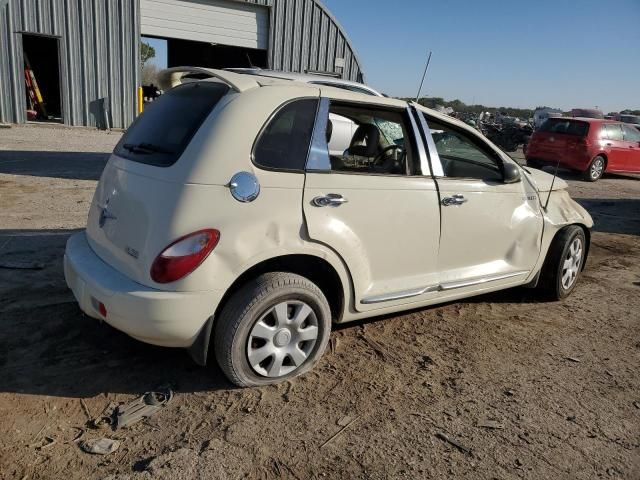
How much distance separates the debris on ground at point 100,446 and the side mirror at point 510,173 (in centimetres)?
310

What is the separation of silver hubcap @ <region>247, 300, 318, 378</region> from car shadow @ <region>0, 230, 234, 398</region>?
0.28 meters

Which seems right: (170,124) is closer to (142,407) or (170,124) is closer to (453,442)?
(142,407)

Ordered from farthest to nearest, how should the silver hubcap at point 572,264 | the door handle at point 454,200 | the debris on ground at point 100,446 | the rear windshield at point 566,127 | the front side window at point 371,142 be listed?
the rear windshield at point 566,127 < the silver hubcap at point 572,264 < the door handle at point 454,200 < the front side window at point 371,142 < the debris on ground at point 100,446

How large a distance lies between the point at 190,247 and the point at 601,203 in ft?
32.0

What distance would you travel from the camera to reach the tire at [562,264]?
4520 millimetres

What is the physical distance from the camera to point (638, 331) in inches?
166

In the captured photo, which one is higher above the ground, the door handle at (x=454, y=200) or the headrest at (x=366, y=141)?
the headrest at (x=366, y=141)

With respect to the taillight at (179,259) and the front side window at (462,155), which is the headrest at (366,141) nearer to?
the front side window at (462,155)

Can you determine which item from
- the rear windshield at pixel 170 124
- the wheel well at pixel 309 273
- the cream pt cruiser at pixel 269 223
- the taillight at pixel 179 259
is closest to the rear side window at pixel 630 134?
the cream pt cruiser at pixel 269 223

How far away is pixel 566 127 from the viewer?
13.6 meters

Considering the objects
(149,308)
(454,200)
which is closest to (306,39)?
(454,200)

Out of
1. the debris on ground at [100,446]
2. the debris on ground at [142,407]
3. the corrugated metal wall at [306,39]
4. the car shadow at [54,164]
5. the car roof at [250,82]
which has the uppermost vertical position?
the corrugated metal wall at [306,39]

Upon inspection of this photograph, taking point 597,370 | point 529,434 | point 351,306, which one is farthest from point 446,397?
point 597,370

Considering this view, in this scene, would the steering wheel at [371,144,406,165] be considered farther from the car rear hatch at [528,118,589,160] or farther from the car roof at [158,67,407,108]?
the car rear hatch at [528,118,589,160]
